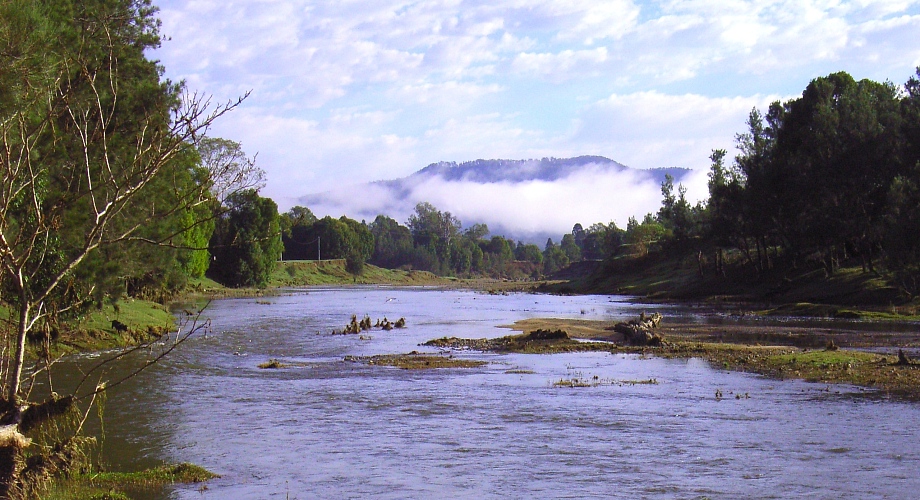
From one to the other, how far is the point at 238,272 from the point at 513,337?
276ft

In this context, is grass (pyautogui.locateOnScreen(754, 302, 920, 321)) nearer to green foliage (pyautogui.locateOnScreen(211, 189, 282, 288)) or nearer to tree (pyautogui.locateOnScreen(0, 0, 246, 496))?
tree (pyautogui.locateOnScreen(0, 0, 246, 496))

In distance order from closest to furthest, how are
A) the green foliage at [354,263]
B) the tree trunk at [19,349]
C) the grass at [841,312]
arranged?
the tree trunk at [19,349] → the grass at [841,312] → the green foliage at [354,263]

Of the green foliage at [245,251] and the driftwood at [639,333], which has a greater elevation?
the green foliage at [245,251]

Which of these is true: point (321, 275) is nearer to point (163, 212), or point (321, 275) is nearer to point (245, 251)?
point (245, 251)

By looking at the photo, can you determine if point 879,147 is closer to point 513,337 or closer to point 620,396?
point 513,337

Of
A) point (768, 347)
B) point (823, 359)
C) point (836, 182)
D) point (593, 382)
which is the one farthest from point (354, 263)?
point (593, 382)

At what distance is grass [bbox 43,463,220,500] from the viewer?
502 inches

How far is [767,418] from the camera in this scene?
65.5 feet

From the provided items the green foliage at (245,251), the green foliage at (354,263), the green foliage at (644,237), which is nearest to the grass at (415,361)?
the green foliage at (245,251)

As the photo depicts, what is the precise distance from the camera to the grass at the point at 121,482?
41.9 ft

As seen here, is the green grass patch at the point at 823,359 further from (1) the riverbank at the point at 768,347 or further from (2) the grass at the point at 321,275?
(2) the grass at the point at 321,275

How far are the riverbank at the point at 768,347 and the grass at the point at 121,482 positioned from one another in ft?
58.9

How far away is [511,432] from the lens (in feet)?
61.8

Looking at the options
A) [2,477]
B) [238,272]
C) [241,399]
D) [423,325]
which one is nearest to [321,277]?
[238,272]
